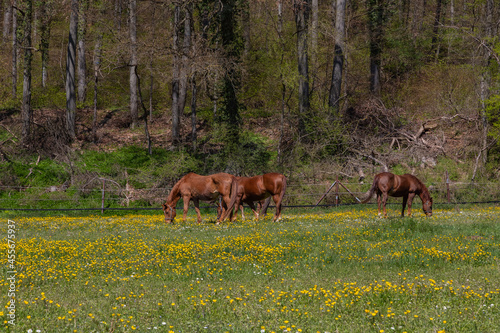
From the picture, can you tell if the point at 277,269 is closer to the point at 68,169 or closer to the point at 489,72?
the point at 68,169

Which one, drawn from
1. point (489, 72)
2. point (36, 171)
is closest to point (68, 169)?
point (36, 171)

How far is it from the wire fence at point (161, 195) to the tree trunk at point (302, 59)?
276 inches

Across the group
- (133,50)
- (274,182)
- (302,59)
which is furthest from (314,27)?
(274,182)

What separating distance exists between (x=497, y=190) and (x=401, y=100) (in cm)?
1353

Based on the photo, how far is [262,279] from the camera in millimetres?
9984

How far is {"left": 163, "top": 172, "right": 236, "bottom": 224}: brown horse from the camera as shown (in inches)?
807

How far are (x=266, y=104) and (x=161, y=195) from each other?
651 inches

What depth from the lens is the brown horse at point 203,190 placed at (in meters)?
20.5

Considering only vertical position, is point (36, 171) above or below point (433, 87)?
below

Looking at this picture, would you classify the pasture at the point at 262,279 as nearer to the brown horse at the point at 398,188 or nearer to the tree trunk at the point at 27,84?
the brown horse at the point at 398,188

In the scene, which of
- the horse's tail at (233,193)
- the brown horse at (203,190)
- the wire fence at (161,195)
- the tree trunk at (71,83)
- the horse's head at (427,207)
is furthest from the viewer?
the tree trunk at (71,83)

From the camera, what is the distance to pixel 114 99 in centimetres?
4828

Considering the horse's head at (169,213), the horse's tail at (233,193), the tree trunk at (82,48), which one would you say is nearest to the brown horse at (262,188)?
the horse's tail at (233,193)

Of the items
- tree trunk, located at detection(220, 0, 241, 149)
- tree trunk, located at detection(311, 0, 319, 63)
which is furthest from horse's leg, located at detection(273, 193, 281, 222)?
tree trunk, located at detection(311, 0, 319, 63)
